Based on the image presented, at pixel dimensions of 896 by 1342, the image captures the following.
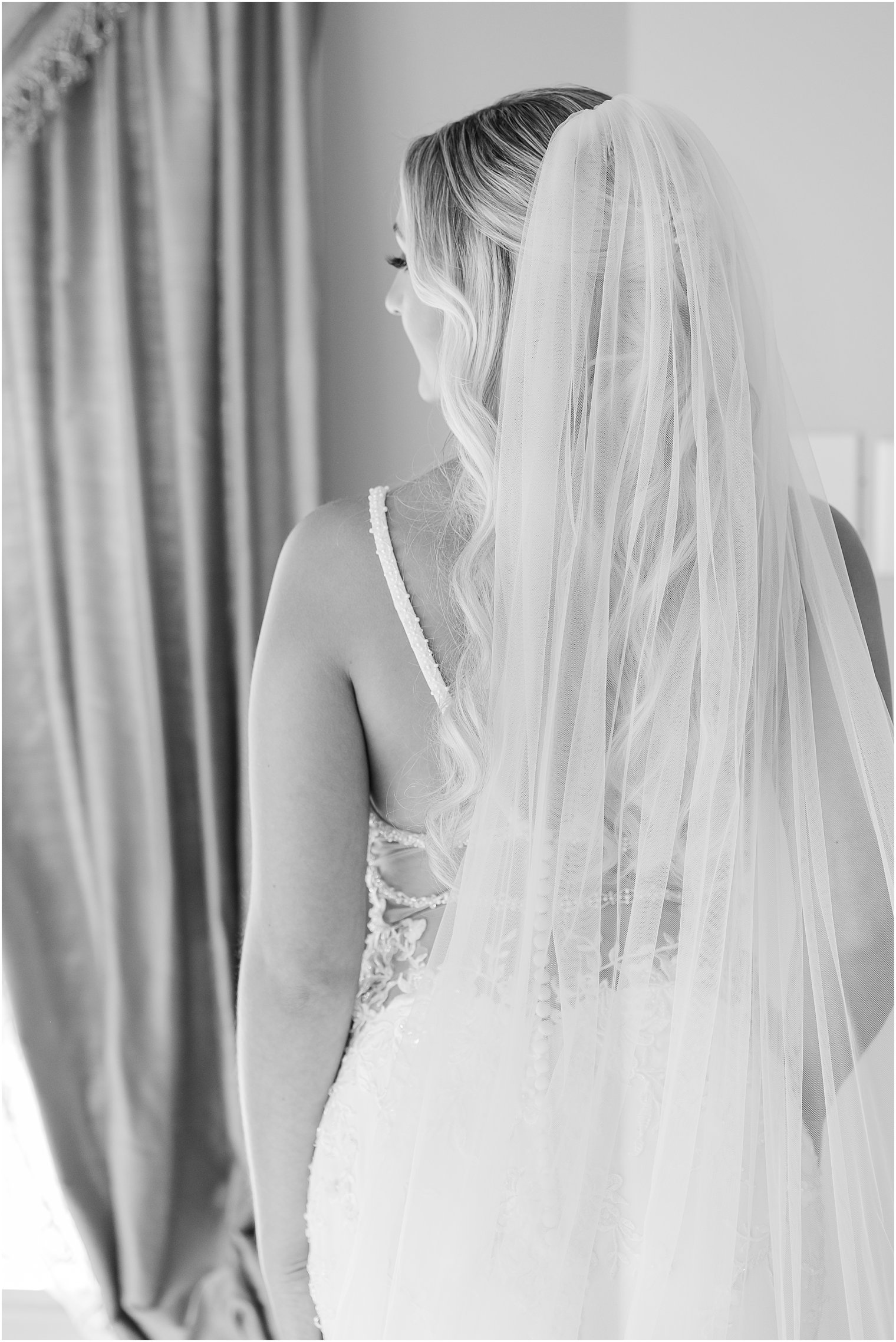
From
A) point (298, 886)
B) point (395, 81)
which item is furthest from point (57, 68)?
point (298, 886)

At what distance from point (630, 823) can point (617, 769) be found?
5cm

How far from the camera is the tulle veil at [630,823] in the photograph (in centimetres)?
72

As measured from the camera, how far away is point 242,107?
5.47 ft

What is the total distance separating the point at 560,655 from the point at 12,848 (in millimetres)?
1471

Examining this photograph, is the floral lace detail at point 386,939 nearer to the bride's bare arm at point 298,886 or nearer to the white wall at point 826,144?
the bride's bare arm at point 298,886

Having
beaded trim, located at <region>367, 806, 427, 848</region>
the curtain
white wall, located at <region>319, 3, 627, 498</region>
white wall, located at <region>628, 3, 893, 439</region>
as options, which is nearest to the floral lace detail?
beaded trim, located at <region>367, 806, 427, 848</region>

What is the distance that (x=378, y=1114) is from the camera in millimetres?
885

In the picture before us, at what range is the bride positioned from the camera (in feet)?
2.38

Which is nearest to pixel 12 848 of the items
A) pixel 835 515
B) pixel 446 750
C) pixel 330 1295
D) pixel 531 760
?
pixel 330 1295

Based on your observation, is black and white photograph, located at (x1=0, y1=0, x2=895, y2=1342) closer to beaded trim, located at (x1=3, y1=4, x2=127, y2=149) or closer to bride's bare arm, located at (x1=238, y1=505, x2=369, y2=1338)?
bride's bare arm, located at (x1=238, y1=505, x2=369, y2=1338)

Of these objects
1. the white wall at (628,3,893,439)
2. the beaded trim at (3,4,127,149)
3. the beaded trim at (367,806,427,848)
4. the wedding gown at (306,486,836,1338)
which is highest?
the beaded trim at (3,4,127,149)

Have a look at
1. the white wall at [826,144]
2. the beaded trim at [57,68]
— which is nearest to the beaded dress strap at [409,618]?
the white wall at [826,144]

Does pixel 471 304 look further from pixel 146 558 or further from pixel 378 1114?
pixel 146 558

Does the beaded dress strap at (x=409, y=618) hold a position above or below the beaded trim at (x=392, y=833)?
above
